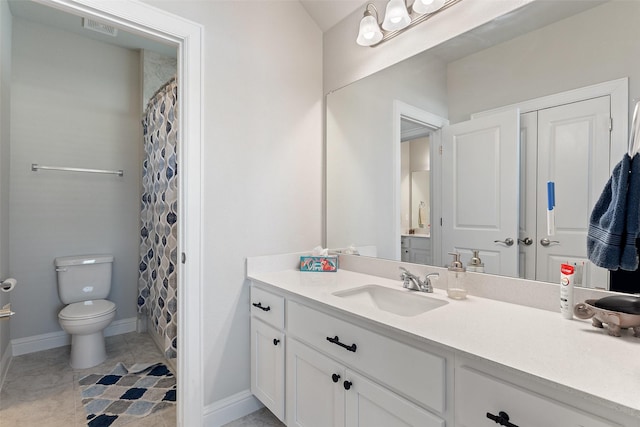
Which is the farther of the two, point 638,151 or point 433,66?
point 433,66

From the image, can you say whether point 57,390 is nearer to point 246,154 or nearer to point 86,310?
point 86,310

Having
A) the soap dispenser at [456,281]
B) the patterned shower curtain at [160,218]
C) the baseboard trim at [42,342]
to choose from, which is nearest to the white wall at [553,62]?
the soap dispenser at [456,281]

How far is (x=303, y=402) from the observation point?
139cm

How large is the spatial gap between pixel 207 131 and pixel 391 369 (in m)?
1.40

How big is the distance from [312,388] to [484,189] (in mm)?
1132

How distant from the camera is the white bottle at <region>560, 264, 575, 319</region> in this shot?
3.39ft

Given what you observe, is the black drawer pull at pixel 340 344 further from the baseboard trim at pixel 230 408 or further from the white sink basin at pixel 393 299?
the baseboard trim at pixel 230 408

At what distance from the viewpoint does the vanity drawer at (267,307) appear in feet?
5.06

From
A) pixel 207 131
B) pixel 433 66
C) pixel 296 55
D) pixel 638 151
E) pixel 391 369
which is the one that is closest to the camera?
pixel 638 151

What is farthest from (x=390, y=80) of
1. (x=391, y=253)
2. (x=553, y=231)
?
(x=553, y=231)

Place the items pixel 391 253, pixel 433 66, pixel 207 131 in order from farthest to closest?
1. pixel 391 253
2. pixel 207 131
3. pixel 433 66

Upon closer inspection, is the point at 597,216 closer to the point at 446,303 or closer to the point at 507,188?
the point at 507,188

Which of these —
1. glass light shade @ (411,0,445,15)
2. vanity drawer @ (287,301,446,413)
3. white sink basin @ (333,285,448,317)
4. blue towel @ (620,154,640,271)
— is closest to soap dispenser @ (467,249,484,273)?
white sink basin @ (333,285,448,317)

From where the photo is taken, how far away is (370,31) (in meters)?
1.71
